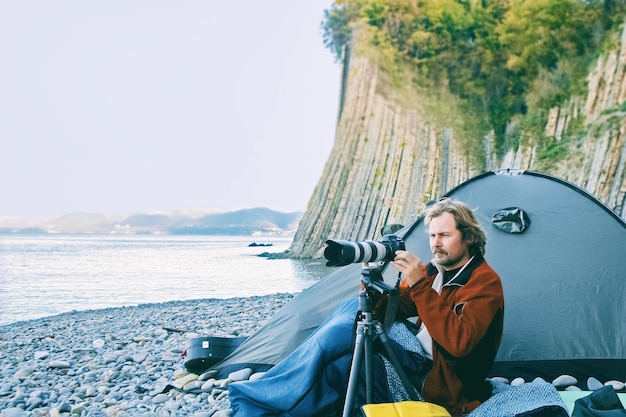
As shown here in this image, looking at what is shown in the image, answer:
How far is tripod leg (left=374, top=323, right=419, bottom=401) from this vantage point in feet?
6.71

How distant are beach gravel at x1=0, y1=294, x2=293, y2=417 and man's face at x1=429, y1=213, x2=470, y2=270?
1.39 m

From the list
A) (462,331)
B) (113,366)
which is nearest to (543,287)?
(462,331)

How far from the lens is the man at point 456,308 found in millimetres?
1957

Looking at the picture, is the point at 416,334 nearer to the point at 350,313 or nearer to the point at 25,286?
the point at 350,313

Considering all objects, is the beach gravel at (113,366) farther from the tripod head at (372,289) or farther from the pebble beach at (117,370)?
the tripod head at (372,289)

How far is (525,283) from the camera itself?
341cm

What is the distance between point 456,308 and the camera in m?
2.06

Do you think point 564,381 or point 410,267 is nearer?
point 410,267

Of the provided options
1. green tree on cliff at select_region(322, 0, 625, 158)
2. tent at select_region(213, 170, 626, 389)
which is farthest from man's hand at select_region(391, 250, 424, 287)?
green tree on cliff at select_region(322, 0, 625, 158)

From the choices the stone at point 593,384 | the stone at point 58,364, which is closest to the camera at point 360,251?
the stone at point 593,384

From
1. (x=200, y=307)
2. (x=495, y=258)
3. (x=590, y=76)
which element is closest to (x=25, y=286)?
(x=200, y=307)

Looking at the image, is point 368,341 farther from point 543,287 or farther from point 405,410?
point 543,287

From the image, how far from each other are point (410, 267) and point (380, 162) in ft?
60.0

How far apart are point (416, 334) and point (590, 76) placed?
60.3 feet
